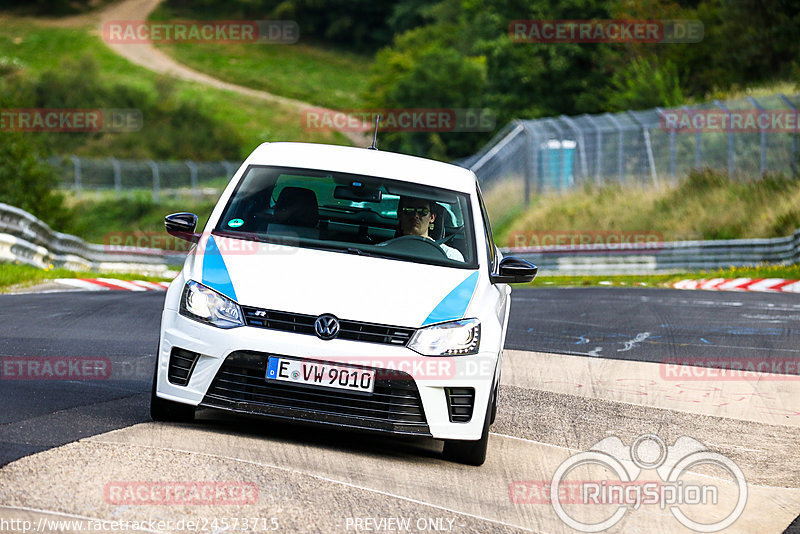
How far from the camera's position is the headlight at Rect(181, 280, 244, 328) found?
6.61 meters

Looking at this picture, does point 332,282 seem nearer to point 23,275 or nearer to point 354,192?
point 354,192

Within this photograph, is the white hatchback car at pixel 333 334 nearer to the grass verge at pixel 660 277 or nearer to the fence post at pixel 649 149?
the grass verge at pixel 660 277

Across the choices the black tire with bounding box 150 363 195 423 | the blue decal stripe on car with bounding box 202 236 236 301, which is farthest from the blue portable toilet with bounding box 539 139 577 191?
the black tire with bounding box 150 363 195 423

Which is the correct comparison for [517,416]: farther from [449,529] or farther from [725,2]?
[725,2]

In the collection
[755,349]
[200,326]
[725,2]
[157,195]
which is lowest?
[157,195]

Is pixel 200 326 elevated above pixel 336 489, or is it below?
above

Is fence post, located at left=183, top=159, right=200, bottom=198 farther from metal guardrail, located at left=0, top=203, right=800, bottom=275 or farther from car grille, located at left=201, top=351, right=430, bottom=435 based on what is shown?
car grille, located at left=201, top=351, right=430, bottom=435

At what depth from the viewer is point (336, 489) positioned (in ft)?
19.3

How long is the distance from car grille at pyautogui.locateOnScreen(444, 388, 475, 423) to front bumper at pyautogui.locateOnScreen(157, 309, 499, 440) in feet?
0.08

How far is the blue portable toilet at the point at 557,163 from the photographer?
36.8 meters

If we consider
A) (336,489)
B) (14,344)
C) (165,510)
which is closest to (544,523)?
(336,489)

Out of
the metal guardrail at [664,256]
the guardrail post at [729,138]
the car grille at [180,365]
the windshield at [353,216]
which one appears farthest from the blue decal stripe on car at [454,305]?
the guardrail post at [729,138]

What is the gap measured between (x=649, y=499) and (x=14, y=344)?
5.58 meters

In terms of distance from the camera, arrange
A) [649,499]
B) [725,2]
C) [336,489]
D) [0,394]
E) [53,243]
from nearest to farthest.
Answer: [336,489] < [649,499] < [0,394] < [53,243] < [725,2]
